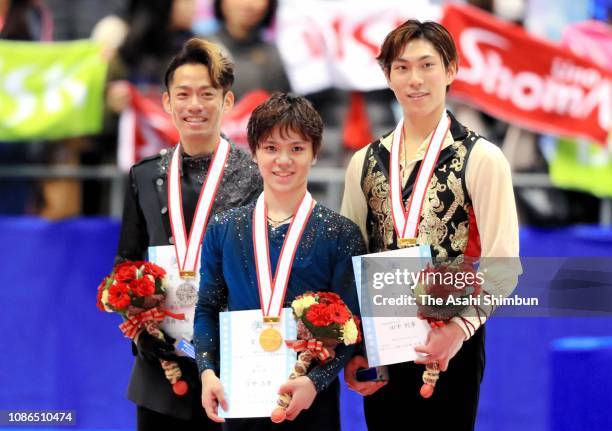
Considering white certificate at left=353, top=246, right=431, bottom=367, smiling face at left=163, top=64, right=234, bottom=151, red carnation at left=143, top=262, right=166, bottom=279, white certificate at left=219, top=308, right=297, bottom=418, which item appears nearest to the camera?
white certificate at left=219, top=308, right=297, bottom=418

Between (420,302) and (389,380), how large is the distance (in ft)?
1.25

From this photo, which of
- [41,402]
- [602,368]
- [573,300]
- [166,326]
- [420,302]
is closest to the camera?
[420,302]

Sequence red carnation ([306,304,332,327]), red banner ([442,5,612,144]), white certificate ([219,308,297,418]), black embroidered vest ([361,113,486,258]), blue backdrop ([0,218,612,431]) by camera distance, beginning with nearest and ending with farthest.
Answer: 1. red carnation ([306,304,332,327])
2. white certificate ([219,308,297,418])
3. black embroidered vest ([361,113,486,258])
4. blue backdrop ([0,218,612,431])
5. red banner ([442,5,612,144])

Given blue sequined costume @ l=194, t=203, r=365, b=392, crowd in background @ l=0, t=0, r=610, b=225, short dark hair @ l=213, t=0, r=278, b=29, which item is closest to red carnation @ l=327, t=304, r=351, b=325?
blue sequined costume @ l=194, t=203, r=365, b=392

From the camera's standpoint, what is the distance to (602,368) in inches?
190

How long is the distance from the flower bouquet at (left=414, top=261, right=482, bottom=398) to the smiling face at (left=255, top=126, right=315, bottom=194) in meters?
0.55

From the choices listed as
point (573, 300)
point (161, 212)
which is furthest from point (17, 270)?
point (573, 300)

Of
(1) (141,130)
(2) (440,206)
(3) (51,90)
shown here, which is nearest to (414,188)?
(2) (440,206)

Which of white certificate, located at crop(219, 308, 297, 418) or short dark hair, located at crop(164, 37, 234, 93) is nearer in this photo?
white certificate, located at crop(219, 308, 297, 418)

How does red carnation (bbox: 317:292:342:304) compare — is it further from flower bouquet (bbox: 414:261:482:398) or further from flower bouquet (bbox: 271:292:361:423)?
flower bouquet (bbox: 414:261:482:398)

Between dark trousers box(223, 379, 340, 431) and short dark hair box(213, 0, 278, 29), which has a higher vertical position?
short dark hair box(213, 0, 278, 29)

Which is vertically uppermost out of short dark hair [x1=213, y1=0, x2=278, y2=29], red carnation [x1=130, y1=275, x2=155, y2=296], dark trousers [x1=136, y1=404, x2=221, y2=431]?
short dark hair [x1=213, y1=0, x2=278, y2=29]

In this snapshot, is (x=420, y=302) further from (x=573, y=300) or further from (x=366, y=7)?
(x=366, y=7)

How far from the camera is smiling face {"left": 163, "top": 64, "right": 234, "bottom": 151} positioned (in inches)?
165
